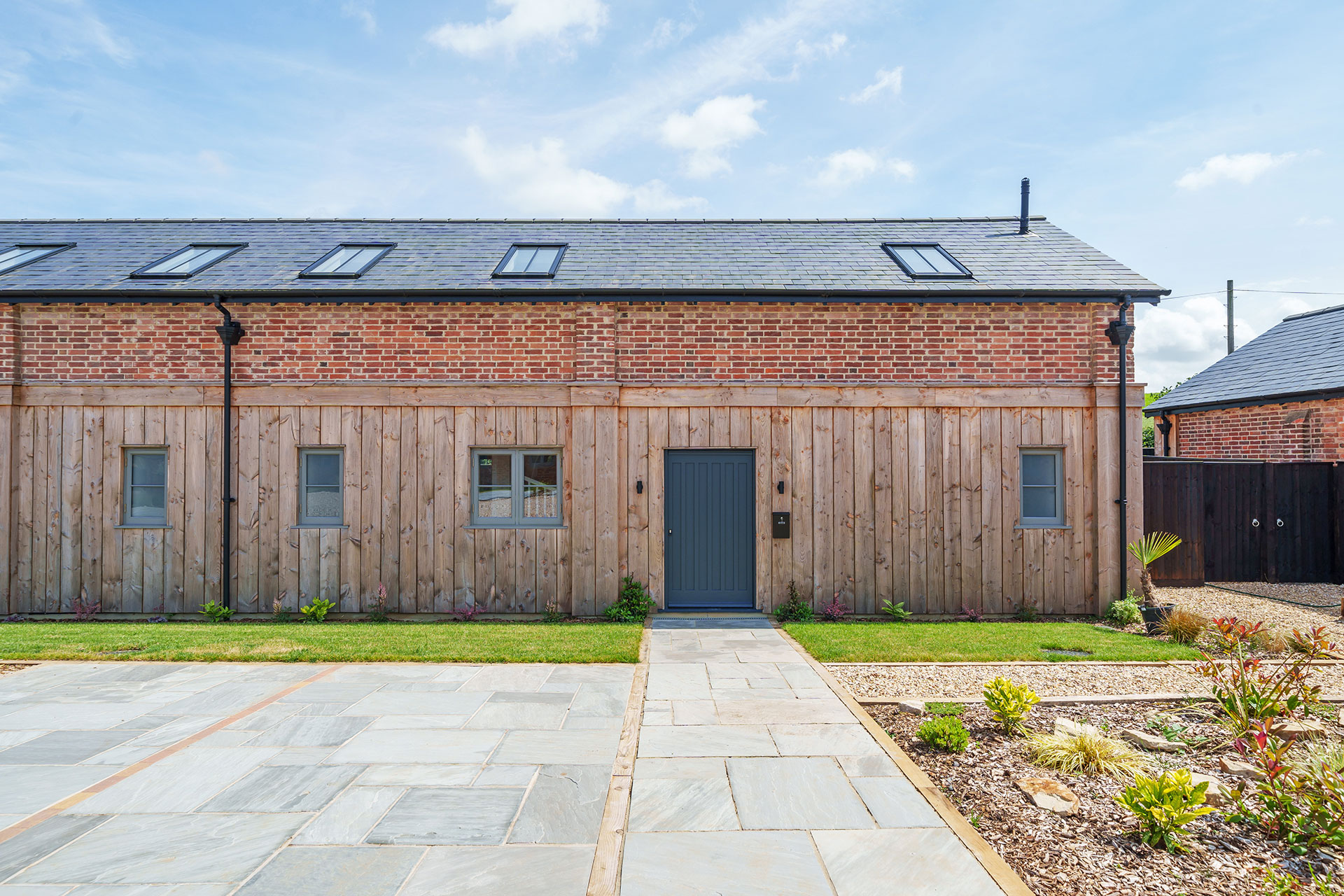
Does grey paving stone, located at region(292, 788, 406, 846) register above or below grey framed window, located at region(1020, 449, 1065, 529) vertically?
below

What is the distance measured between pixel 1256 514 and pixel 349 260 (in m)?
14.2

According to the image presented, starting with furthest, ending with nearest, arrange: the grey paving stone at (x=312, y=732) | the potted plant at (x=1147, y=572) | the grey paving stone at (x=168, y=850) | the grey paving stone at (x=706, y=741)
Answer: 1. the potted plant at (x=1147, y=572)
2. the grey paving stone at (x=312, y=732)
3. the grey paving stone at (x=706, y=741)
4. the grey paving stone at (x=168, y=850)

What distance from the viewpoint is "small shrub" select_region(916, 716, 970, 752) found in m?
3.92

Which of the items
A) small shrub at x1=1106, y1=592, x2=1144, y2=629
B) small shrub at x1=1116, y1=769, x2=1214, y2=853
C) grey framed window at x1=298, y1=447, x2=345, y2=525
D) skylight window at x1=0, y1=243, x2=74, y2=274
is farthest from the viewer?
skylight window at x1=0, y1=243, x2=74, y2=274

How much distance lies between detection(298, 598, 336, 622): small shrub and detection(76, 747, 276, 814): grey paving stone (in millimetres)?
4333

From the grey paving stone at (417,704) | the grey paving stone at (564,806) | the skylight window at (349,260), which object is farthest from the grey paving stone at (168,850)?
the skylight window at (349,260)

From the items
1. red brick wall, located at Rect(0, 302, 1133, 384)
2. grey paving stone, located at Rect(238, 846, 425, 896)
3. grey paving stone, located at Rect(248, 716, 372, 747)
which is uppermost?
red brick wall, located at Rect(0, 302, 1133, 384)

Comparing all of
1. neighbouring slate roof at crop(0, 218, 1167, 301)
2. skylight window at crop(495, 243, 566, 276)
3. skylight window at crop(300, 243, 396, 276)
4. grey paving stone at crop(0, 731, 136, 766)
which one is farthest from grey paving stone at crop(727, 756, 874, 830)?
skylight window at crop(300, 243, 396, 276)

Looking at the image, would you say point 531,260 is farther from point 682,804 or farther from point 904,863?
point 904,863

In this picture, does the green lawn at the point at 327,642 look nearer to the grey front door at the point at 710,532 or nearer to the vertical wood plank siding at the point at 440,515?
the vertical wood plank siding at the point at 440,515

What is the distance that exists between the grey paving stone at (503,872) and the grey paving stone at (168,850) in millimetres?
747

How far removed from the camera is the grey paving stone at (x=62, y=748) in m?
3.84

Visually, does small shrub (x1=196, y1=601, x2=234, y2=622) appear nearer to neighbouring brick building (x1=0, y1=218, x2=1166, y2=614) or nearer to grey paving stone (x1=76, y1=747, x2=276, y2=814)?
neighbouring brick building (x1=0, y1=218, x2=1166, y2=614)

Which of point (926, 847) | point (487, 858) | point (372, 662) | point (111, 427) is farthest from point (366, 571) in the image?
point (926, 847)
